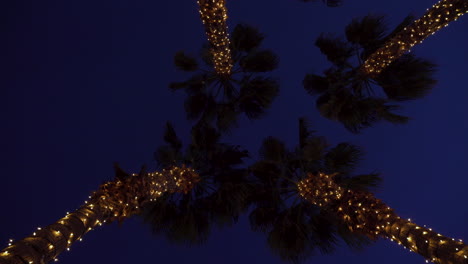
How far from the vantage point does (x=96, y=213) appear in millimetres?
3719

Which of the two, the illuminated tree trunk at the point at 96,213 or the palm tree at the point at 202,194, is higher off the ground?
the palm tree at the point at 202,194

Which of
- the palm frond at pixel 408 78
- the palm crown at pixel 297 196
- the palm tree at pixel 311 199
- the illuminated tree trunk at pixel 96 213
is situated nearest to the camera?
the illuminated tree trunk at pixel 96 213

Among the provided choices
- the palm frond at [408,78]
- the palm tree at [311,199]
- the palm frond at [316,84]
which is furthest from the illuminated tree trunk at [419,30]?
the palm tree at [311,199]

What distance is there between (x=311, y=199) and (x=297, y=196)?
116cm

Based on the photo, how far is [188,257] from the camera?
51.8 feet

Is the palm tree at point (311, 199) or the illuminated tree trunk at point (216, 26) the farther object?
the illuminated tree trunk at point (216, 26)

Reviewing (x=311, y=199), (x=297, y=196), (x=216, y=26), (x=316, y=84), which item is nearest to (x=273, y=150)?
(x=297, y=196)

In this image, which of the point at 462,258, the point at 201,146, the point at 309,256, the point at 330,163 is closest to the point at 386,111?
the point at 330,163

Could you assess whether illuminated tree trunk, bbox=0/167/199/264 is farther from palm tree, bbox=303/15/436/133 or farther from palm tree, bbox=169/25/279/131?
palm tree, bbox=303/15/436/133

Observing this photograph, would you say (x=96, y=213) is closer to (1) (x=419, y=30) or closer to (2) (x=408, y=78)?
(1) (x=419, y=30)

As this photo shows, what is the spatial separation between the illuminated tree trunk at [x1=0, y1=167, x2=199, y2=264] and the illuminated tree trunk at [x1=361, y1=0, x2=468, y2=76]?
4464 mm

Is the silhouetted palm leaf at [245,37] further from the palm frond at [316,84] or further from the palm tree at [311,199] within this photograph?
the palm tree at [311,199]

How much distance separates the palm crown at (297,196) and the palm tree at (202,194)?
485 millimetres

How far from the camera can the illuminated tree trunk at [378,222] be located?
117 inches
